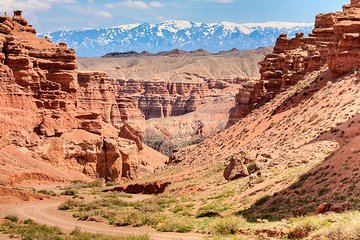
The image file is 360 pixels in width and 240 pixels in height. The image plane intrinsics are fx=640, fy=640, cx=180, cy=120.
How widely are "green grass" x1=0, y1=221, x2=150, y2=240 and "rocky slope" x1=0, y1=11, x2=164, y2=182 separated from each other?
23.8m

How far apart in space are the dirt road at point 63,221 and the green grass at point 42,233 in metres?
1.36

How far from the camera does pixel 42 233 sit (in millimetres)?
23062

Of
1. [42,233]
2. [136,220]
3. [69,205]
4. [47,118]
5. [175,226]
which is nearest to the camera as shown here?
[42,233]

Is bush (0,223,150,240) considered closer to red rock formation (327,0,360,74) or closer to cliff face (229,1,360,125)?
red rock formation (327,0,360,74)

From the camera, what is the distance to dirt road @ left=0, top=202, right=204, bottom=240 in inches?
908

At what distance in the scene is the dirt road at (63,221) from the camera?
908 inches

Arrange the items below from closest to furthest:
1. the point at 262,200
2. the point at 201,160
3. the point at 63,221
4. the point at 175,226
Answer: the point at 175,226 → the point at 262,200 → the point at 63,221 → the point at 201,160

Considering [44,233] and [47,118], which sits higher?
[47,118]

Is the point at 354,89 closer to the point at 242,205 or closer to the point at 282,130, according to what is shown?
the point at 282,130

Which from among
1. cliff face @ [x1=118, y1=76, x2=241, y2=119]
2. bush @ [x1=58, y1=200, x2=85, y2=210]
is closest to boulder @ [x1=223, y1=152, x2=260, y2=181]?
bush @ [x1=58, y1=200, x2=85, y2=210]

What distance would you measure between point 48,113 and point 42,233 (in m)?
34.8

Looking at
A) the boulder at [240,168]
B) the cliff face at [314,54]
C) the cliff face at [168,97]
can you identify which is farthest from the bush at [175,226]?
the cliff face at [168,97]

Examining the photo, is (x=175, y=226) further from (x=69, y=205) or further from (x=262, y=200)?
(x=69, y=205)

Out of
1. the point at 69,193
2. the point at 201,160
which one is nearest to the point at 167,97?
the point at 201,160
